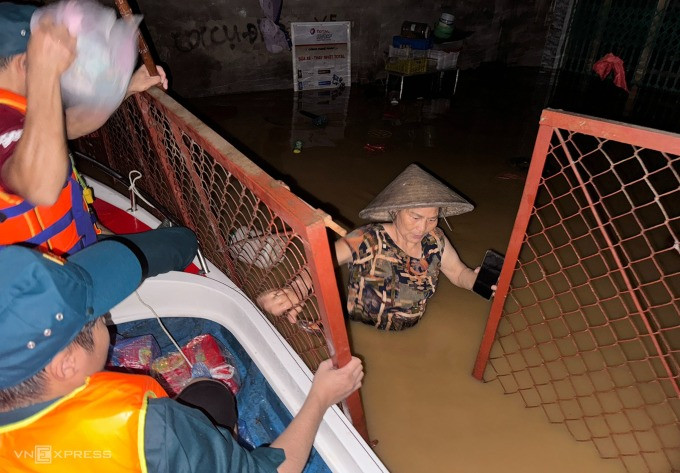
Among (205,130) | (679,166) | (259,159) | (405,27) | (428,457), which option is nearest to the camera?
(205,130)

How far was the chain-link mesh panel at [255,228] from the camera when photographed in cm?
121

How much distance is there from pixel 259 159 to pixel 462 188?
227 centimetres

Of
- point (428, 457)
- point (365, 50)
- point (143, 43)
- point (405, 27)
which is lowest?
point (428, 457)

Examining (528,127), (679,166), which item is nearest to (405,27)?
(528,127)

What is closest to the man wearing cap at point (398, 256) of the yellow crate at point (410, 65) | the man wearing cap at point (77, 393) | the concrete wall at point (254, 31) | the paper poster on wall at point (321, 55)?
the man wearing cap at point (77, 393)

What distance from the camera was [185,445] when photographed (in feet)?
3.31

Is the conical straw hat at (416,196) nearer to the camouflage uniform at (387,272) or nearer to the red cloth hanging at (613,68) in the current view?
the camouflage uniform at (387,272)

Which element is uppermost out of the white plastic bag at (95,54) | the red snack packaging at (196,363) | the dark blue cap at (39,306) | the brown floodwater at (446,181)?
the white plastic bag at (95,54)

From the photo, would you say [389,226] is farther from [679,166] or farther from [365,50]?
[365,50]

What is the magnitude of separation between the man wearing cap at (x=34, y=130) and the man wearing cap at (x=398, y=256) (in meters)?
0.89

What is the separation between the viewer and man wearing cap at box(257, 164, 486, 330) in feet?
6.51

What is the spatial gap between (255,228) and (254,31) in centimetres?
612

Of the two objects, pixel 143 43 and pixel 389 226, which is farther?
pixel 389 226

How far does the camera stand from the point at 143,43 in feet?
6.20
